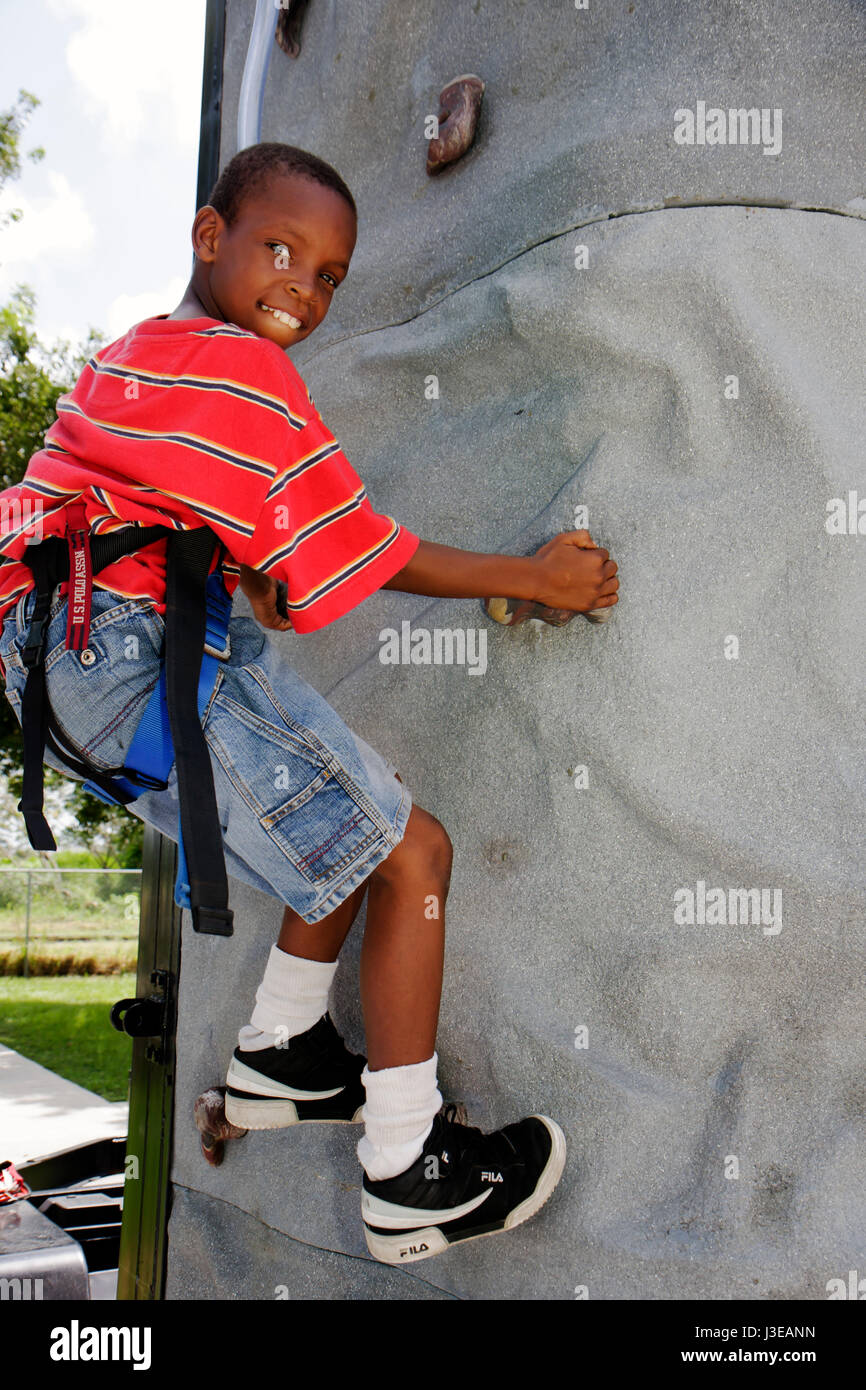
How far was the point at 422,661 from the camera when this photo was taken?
7.13 feet

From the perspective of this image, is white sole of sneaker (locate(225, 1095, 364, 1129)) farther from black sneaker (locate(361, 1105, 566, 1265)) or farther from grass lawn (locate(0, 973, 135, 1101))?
grass lawn (locate(0, 973, 135, 1101))

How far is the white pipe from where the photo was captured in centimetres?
249

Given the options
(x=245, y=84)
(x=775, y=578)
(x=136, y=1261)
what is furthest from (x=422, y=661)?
(x=136, y=1261)

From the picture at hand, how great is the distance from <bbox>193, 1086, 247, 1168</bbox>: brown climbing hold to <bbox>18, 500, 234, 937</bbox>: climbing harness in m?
1.03

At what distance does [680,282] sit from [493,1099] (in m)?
1.46

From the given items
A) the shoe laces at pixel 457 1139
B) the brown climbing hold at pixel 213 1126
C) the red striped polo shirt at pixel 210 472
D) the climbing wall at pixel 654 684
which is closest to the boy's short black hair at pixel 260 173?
the red striped polo shirt at pixel 210 472

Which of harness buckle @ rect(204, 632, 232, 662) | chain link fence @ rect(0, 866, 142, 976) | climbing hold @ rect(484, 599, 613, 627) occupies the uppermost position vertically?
climbing hold @ rect(484, 599, 613, 627)

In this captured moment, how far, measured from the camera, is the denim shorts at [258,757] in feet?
5.00

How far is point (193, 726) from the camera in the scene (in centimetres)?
148

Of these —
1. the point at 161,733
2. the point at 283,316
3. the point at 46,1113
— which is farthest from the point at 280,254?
the point at 46,1113

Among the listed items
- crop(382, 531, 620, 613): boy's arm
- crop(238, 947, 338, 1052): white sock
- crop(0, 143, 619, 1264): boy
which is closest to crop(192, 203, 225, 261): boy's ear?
crop(0, 143, 619, 1264): boy

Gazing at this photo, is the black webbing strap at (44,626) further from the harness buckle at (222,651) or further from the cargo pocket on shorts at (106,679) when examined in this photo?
the harness buckle at (222,651)

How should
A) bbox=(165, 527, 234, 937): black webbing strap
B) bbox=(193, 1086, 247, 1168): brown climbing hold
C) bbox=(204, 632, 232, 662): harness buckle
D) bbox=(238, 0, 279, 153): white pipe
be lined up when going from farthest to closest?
bbox=(238, 0, 279, 153): white pipe < bbox=(193, 1086, 247, 1168): brown climbing hold < bbox=(204, 632, 232, 662): harness buckle < bbox=(165, 527, 234, 937): black webbing strap

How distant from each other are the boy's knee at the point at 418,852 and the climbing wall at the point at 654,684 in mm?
316
